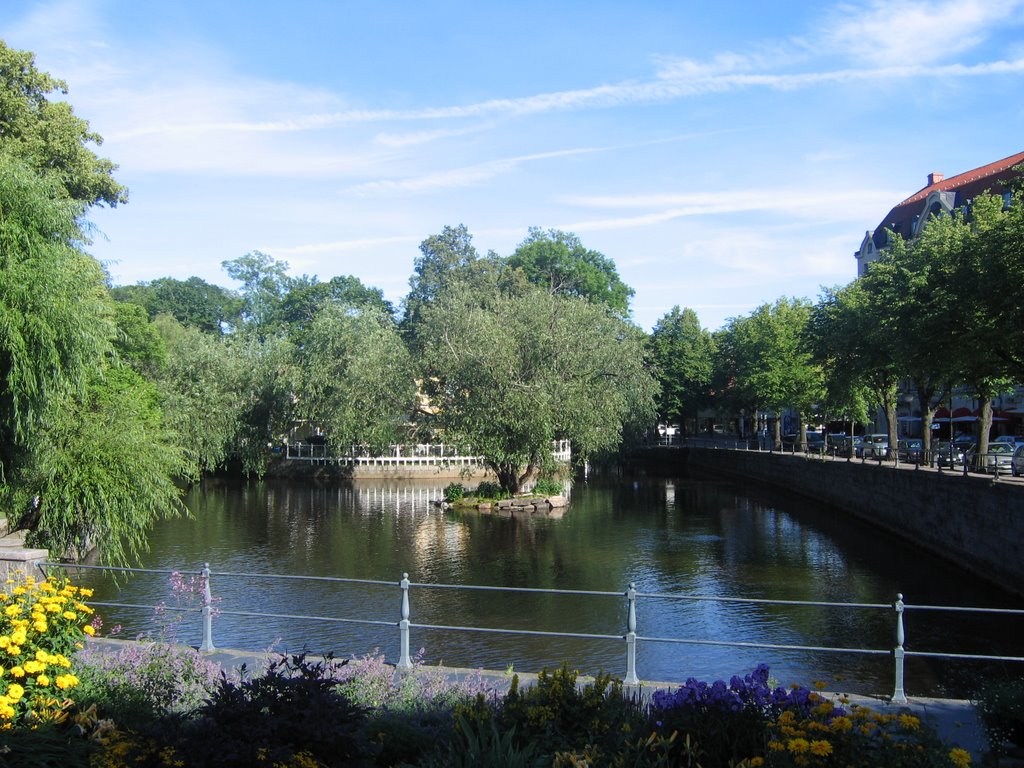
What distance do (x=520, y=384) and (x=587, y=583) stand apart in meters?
Answer: 16.0

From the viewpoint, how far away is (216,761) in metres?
5.16

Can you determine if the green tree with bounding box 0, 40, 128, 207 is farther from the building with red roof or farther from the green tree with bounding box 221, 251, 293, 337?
the green tree with bounding box 221, 251, 293, 337

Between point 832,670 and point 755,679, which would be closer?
point 755,679

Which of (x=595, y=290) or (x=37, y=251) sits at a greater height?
(x=595, y=290)

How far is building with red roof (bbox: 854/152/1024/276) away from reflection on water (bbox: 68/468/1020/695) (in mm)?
30163

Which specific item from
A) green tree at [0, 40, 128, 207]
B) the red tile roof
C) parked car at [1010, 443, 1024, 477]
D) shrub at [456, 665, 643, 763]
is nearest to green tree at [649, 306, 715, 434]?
the red tile roof

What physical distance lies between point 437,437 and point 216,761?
120ft

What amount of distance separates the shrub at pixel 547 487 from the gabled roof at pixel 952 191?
29.0 metres

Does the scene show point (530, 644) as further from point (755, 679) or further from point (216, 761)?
point (216, 761)

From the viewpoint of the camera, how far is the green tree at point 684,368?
7600cm

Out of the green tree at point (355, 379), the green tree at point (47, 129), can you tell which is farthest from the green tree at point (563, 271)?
the green tree at point (47, 129)

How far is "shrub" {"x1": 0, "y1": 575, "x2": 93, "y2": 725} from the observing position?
6.42m

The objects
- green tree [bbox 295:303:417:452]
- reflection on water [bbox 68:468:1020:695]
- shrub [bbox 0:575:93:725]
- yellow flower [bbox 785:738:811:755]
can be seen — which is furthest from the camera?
green tree [bbox 295:303:417:452]

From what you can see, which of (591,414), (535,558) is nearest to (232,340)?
(591,414)
